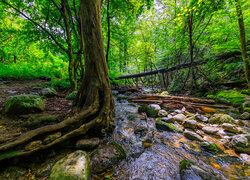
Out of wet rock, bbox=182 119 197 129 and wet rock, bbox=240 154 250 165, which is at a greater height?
wet rock, bbox=182 119 197 129

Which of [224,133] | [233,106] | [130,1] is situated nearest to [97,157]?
[224,133]

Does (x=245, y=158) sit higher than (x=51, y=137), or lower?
lower

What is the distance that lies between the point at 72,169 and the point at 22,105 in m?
2.49

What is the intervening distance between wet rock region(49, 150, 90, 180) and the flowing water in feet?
1.65

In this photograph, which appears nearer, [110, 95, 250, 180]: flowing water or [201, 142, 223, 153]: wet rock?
[110, 95, 250, 180]: flowing water

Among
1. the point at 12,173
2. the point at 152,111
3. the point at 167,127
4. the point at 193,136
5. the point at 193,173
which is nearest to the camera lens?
the point at 12,173

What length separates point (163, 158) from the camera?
1.89 metres

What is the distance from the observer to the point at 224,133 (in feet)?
8.24

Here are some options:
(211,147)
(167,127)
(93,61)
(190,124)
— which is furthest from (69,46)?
(211,147)

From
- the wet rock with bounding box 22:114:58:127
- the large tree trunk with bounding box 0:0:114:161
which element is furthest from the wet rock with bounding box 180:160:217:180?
the wet rock with bounding box 22:114:58:127

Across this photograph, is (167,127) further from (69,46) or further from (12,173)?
(69,46)

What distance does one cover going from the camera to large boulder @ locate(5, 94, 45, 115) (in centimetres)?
245

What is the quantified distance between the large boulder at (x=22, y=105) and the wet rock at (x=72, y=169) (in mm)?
2147

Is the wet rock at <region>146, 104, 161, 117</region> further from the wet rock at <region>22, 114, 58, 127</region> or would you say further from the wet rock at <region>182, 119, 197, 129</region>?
the wet rock at <region>22, 114, 58, 127</region>
